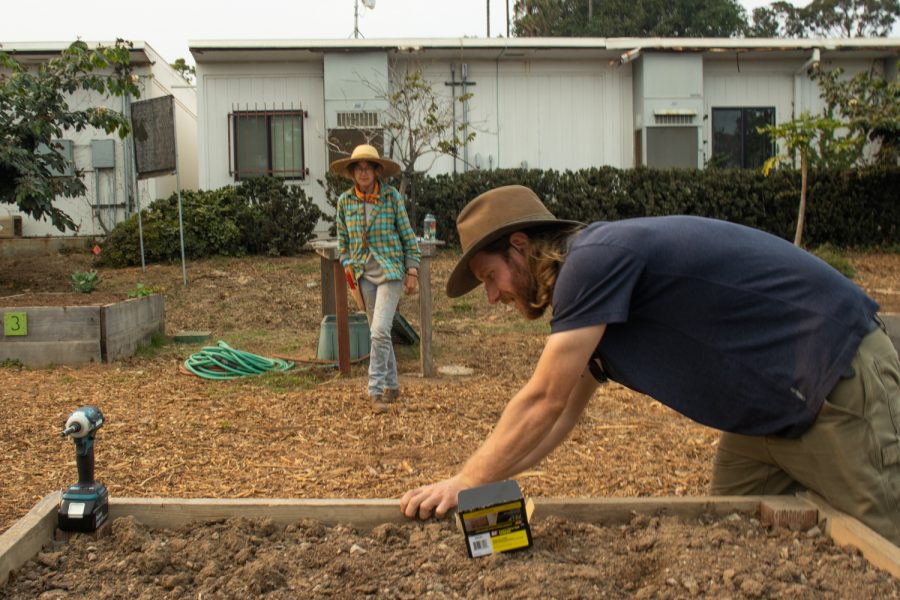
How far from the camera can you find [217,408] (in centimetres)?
635

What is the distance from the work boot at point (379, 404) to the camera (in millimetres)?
6137

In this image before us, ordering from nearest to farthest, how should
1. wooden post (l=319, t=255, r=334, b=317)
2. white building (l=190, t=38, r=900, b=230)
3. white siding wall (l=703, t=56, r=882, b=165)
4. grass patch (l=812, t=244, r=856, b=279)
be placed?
wooden post (l=319, t=255, r=334, b=317) → grass patch (l=812, t=244, r=856, b=279) → white building (l=190, t=38, r=900, b=230) → white siding wall (l=703, t=56, r=882, b=165)

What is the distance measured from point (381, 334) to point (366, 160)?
4.23 ft

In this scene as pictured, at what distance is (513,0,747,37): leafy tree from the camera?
38406 mm

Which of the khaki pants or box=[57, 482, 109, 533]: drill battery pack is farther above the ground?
the khaki pants

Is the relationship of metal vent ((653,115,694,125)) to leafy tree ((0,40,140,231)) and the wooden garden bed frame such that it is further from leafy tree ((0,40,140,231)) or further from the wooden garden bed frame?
the wooden garden bed frame

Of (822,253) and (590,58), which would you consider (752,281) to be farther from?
(590,58)

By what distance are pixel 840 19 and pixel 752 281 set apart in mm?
56333

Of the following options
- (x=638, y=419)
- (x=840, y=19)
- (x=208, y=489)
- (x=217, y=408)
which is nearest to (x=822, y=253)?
(x=638, y=419)

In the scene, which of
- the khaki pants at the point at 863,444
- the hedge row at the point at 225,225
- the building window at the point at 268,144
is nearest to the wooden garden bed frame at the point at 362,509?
the khaki pants at the point at 863,444

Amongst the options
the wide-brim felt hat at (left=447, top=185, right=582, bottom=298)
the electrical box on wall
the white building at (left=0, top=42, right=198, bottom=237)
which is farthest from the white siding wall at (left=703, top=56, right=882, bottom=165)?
the wide-brim felt hat at (left=447, top=185, right=582, bottom=298)

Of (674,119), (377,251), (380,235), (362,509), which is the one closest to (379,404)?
(377,251)

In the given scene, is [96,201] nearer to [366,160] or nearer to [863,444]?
[366,160]

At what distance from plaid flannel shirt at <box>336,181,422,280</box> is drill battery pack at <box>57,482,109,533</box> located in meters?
3.94
